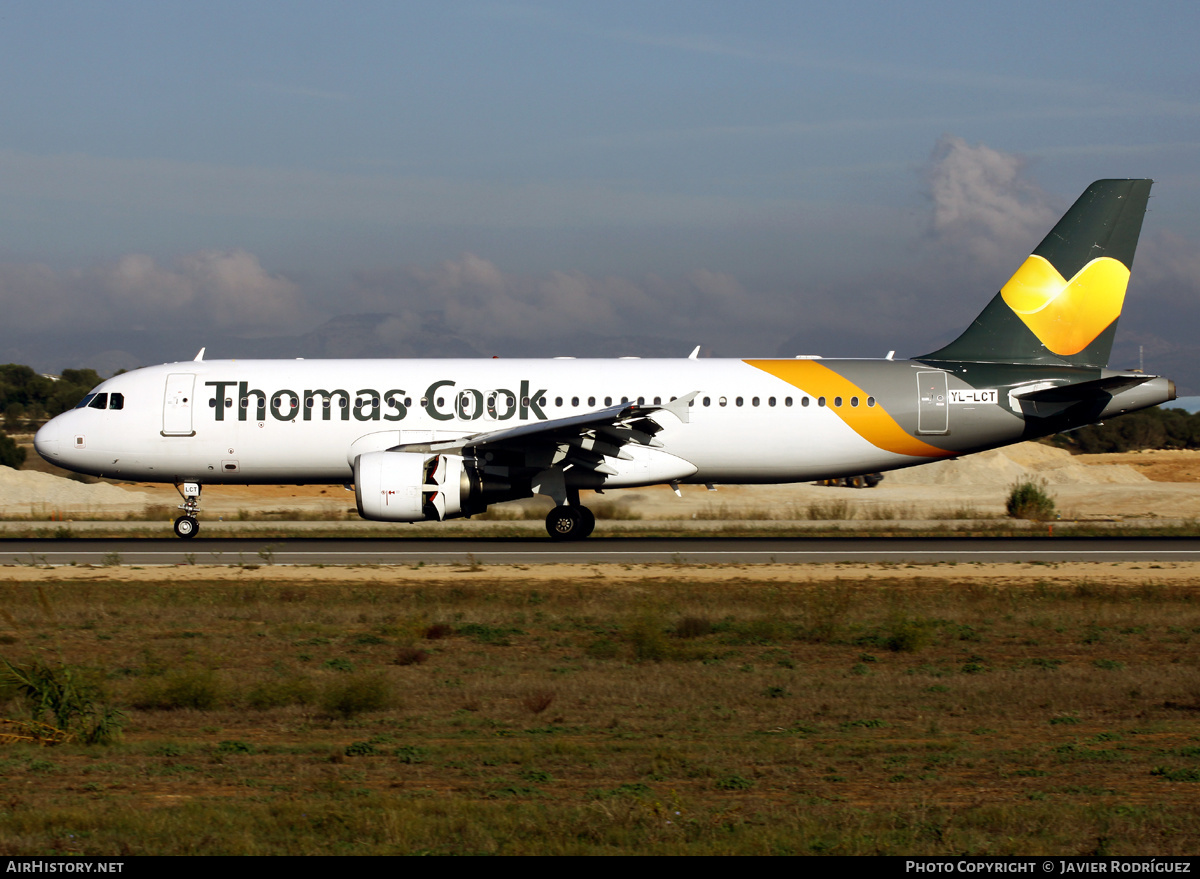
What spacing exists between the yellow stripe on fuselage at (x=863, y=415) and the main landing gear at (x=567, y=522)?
5306 mm

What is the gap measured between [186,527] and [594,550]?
960 centimetres

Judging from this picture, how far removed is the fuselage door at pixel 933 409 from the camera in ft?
82.6

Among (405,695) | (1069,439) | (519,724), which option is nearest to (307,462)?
(405,695)

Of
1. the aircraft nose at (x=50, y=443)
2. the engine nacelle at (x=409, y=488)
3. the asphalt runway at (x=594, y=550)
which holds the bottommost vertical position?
the asphalt runway at (x=594, y=550)

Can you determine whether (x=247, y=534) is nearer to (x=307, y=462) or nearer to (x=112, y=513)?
(x=307, y=462)

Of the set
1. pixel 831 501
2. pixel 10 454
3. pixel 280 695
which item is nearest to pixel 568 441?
pixel 280 695

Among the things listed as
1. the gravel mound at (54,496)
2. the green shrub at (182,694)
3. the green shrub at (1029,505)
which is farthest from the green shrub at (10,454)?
the green shrub at (182,694)

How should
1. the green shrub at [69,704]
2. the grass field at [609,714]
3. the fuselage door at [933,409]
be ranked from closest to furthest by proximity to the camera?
the grass field at [609,714] → the green shrub at [69,704] → the fuselage door at [933,409]

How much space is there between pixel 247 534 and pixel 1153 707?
72.3ft

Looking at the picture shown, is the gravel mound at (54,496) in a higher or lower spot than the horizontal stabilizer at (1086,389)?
lower

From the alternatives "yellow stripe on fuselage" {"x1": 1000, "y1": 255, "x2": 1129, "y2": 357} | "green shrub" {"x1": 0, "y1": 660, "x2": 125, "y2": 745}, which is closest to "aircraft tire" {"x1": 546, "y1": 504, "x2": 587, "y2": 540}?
"yellow stripe on fuselage" {"x1": 1000, "y1": 255, "x2": 1129, "y2": 357}

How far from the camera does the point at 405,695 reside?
11.4m

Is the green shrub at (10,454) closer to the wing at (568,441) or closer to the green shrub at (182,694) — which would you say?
the wing at (568,441)

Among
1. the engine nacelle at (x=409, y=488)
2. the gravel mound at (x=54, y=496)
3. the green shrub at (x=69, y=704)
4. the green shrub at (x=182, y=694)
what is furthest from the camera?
the gravel mound at (x=54, y=496)
